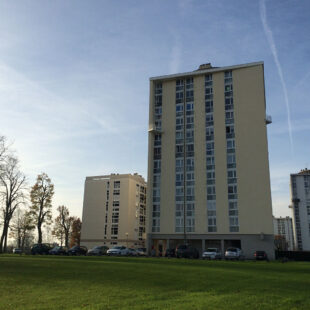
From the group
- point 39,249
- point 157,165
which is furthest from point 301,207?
point 39,249

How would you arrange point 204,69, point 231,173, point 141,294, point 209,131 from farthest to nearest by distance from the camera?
point 204,69 → point 209,131 → point 231,173 → point 141,294

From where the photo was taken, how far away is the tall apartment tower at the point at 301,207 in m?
109

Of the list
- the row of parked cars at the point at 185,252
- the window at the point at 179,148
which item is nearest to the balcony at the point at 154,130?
the window at the point at 179,148

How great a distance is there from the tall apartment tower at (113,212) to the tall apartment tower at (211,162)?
33.1 metres

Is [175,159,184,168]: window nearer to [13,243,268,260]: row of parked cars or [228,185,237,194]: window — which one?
[228,185,237,194]: window

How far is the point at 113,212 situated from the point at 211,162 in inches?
1951

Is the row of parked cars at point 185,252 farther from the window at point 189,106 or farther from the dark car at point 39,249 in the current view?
the window at point 189,106

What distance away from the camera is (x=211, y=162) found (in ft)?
208

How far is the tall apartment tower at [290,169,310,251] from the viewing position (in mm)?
109250

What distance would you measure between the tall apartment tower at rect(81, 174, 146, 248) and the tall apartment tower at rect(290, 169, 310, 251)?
48965mm

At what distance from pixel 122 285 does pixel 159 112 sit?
2337 inches

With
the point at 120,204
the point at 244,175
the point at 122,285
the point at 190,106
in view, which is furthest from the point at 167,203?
the point at 122,285

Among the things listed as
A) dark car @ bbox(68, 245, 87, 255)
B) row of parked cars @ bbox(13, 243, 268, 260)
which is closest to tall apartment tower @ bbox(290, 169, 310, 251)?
row of parked cars @ bbox(13, 243, 268, 260)

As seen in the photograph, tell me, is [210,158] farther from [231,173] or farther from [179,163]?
[179,163]
